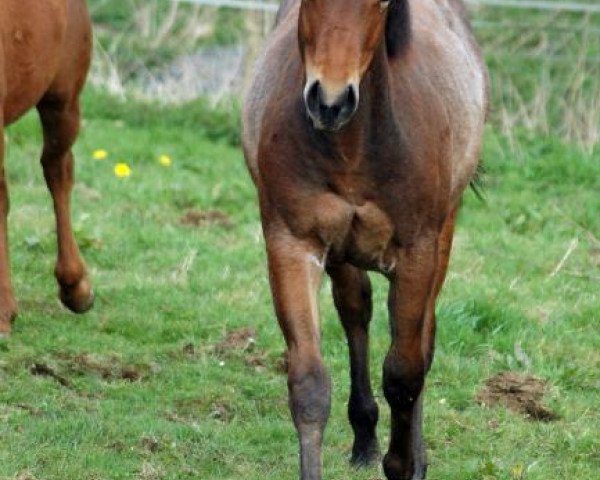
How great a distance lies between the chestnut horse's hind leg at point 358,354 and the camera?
5910 mm

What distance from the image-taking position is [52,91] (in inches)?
307

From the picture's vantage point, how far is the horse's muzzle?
14.7 feet

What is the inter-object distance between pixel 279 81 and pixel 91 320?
2.60m

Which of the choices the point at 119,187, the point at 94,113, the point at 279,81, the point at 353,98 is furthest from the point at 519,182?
the point at 353,98

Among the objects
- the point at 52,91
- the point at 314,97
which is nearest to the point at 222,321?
the point at 52,91

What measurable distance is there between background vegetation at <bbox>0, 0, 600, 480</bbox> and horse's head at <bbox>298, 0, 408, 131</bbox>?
5.36ft

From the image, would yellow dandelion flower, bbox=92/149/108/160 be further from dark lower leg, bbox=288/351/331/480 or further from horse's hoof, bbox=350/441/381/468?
dark lower leg, bbox=288/351/331/480

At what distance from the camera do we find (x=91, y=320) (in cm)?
758

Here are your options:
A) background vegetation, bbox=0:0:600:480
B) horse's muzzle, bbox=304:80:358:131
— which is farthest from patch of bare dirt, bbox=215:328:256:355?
horse's muzzle, bbox=304:80:358:131

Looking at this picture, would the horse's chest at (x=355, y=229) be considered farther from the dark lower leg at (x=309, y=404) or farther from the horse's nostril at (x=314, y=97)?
the horse's nostril at (x=314, y=97)

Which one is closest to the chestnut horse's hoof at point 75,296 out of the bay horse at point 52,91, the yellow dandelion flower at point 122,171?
the bay horse at point 52,91

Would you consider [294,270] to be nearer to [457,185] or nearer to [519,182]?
[457,185]

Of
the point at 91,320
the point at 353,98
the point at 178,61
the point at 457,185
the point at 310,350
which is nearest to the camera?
the point at 353,98

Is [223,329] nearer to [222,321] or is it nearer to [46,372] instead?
[222,321]
